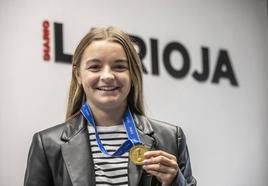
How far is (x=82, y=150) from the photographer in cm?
168

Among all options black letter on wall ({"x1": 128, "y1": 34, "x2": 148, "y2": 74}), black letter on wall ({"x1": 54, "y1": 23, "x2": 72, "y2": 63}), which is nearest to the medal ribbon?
black letter on wall ({"x1": 54, "y1": 23, "x2": 72, "y2": 63})

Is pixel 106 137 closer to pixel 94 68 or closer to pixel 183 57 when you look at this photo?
pixel 94 68

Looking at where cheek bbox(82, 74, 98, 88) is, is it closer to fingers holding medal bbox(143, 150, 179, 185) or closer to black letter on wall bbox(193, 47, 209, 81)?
fingers holding medal bbox(143, 150, 179, 185)

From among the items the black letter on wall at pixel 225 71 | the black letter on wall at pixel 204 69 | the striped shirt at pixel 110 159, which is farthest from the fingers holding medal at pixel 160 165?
the black letter on wall at pixel 225 71

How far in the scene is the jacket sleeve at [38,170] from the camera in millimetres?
1669

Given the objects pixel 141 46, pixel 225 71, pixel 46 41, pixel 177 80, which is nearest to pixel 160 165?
pixel 46 41

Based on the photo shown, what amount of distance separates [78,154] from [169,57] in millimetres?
2258

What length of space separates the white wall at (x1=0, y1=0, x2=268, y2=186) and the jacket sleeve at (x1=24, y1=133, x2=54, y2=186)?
52.9 inches

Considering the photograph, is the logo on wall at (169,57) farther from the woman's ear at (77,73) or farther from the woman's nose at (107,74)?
the woman's nose at (107,74)

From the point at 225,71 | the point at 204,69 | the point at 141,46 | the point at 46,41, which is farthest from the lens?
the point at 225,71

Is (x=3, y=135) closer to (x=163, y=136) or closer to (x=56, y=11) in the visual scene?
(x=56, y=11)

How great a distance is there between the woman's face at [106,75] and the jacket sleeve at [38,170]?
0.27 metres

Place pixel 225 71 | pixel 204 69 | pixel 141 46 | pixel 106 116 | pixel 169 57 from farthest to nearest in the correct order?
pixel 225 71 → pixel 204 69 → pixel 169 57 → pixel 141 46 → pixel 106 116

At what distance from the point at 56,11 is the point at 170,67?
1065 mm
